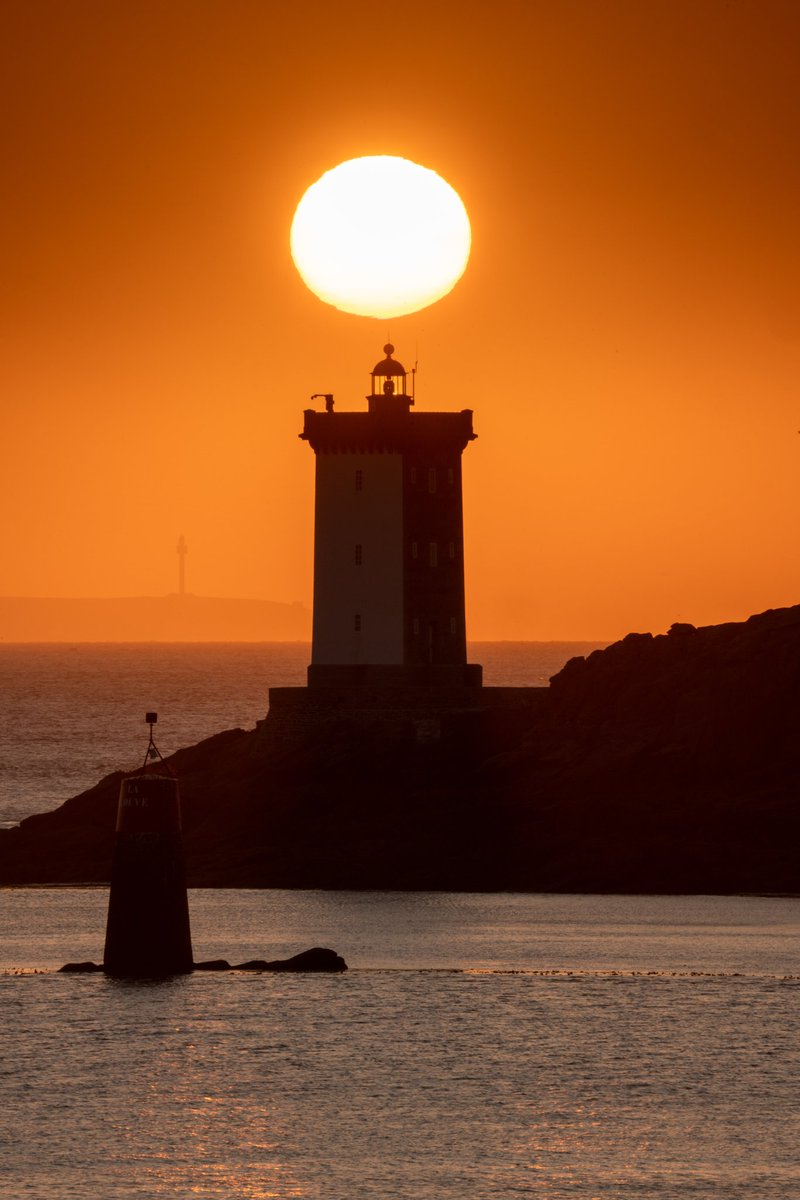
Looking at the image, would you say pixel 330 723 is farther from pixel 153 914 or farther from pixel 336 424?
pixel 153 914

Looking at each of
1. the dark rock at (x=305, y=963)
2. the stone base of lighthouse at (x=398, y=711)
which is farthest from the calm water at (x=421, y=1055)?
the stone base of lighthouse at (x=398, y=711)

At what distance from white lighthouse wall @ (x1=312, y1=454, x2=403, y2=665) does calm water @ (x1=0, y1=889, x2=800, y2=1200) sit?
1662 cm

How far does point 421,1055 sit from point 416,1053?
185 mm

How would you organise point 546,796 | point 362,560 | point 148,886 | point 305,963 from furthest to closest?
point 362,560
point 546,796
point 305,963
point 148,886

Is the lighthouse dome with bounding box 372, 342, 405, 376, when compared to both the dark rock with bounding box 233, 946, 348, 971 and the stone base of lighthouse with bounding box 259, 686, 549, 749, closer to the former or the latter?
the stone base of lighthouse with bounding box 259, 686, 549, 749

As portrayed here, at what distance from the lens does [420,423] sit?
77812 millimetres

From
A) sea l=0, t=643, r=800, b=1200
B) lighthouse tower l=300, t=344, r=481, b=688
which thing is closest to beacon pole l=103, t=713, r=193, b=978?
sea l=0, t=643, r=800, b=1200

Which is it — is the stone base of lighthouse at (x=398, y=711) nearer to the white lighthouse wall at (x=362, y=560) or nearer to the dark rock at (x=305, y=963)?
the white lighthouse wall at (x=362, y=560)

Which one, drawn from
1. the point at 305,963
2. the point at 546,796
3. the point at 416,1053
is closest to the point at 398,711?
the point at 546,796

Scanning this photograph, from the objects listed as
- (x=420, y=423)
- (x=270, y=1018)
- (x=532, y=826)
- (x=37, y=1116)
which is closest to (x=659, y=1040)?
(x=270, y=1018)

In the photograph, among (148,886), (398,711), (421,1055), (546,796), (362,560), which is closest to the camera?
(421,1055)

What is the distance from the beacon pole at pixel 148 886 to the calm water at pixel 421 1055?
2.84 feet

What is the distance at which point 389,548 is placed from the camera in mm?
77062

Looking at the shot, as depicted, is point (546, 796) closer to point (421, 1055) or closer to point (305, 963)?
point (305, 963)
